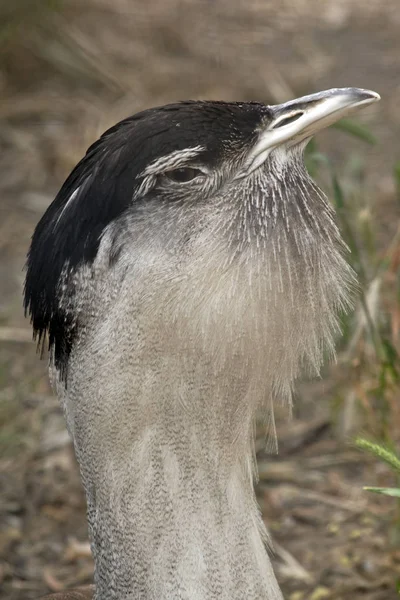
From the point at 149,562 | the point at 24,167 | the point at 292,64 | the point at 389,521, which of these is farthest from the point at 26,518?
the point at 292,64

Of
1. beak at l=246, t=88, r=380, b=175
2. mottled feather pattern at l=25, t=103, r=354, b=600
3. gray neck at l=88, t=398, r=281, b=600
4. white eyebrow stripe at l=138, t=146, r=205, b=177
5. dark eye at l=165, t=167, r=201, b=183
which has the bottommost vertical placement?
gray neck at l=88, t=398, r=281, b=600

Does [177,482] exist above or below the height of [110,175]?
below

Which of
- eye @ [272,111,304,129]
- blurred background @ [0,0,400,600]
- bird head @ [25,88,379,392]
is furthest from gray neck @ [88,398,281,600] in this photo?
eye @ [272,111,304,129]

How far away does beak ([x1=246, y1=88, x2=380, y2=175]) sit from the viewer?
6.42 ft

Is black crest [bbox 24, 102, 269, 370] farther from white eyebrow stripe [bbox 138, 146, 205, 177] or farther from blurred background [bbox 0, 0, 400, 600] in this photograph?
blurred background [bbox 0, 0, 400, 600]

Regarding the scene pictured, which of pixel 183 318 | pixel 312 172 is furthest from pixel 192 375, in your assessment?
pixel 312 172

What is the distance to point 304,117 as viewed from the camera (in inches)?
77.5

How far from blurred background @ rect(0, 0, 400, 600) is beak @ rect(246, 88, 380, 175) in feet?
1.82

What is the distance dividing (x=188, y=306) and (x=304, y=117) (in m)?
0.41

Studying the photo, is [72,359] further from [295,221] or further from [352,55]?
[352,55]

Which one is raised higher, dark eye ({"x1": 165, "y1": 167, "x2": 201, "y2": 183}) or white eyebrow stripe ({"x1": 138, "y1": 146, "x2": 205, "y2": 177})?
white eyebrow stripe ({"x1": 138, "y1": 146, "x2": 205, "y2": 177})

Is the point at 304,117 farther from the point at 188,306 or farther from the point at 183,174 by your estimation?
the point at 188,306

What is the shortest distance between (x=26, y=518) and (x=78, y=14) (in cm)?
360

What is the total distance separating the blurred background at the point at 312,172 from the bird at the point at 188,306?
42 centimetres
